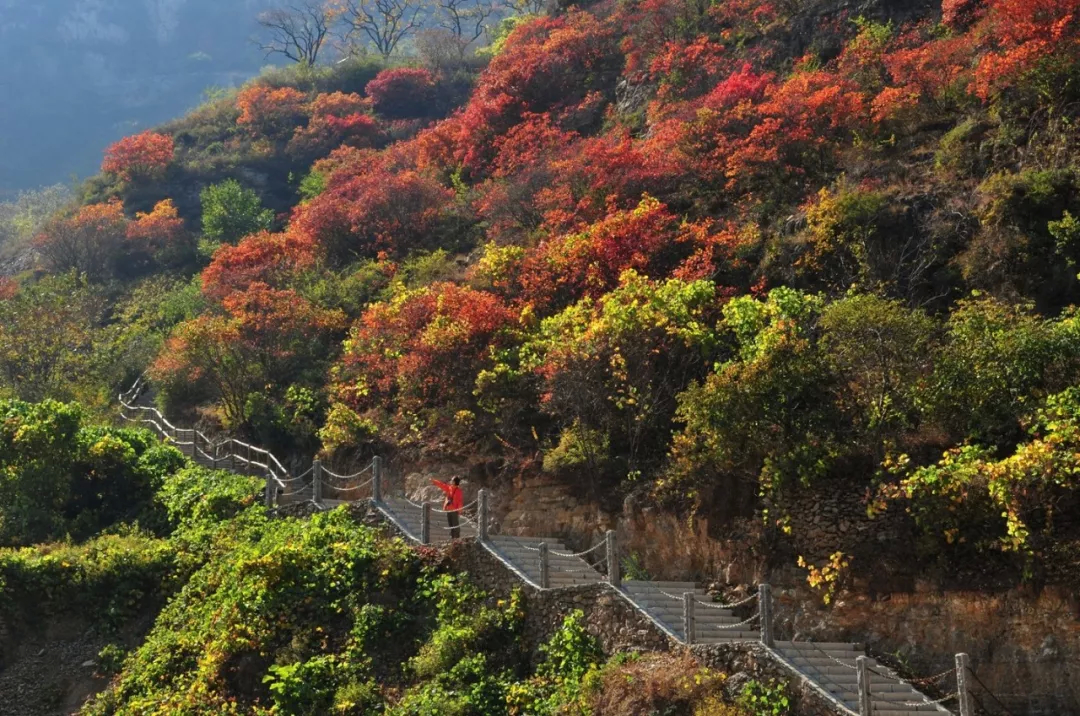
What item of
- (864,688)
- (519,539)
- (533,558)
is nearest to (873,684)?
(864,688)

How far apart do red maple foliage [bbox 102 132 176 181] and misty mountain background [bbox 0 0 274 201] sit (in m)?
40.8

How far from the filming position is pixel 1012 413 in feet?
50.1

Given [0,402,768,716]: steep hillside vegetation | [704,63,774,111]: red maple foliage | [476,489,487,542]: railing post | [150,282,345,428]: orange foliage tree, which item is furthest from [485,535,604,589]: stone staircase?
[704,63,774,111]: red maple foliage

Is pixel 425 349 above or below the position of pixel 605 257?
below

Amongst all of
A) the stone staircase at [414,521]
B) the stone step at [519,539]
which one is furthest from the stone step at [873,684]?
the stone staircase at [414,521]

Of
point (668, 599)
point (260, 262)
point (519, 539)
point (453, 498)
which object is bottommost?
point (668, 599)

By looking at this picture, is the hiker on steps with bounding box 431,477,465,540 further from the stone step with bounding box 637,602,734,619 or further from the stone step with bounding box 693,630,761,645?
the stone step with bounding box 693,630,761,645

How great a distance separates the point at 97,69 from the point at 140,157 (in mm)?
58471

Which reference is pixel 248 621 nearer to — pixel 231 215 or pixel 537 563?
pixel 537 563

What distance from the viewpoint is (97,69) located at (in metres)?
100

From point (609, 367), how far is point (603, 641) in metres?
5.26

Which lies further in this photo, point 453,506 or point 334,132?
point 334,132

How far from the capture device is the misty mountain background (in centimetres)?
9081

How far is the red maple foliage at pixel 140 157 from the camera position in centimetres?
4791
